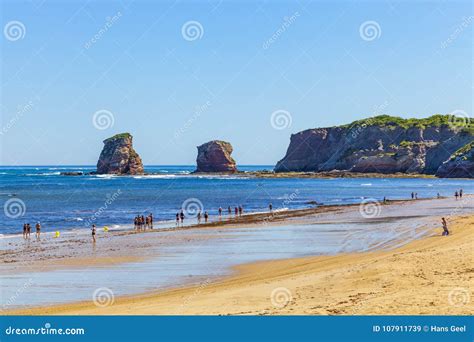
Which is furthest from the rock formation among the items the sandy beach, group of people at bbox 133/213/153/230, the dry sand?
the dry sand

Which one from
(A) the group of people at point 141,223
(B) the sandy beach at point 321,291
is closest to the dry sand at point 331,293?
(B) the sandy beach at point 321,291

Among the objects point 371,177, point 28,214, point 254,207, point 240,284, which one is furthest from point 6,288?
point 371,177

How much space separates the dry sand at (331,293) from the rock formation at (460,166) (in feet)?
454

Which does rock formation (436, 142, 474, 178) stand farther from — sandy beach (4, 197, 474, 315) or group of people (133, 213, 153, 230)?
sandy beach (4, 197, 474, 315)

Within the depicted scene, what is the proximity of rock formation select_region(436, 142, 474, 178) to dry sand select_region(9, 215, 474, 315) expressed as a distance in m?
138

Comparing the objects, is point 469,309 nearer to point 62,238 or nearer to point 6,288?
point 6,288

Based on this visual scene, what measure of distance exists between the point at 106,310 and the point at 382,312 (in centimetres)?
843

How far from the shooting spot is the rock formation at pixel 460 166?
150875 millimetres

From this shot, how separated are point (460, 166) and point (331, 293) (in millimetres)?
147644

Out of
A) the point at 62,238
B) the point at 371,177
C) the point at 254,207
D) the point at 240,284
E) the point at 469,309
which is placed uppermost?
the point at 371,177

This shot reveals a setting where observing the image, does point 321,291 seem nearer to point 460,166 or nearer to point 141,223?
point 141,223

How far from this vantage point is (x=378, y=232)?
37719 millimetres

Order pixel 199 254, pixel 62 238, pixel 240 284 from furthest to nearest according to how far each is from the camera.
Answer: pixel 62 238, pixel 199 254, pixel 240 284

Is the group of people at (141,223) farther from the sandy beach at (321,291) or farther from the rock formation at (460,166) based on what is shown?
the rock formation at (460,166)
